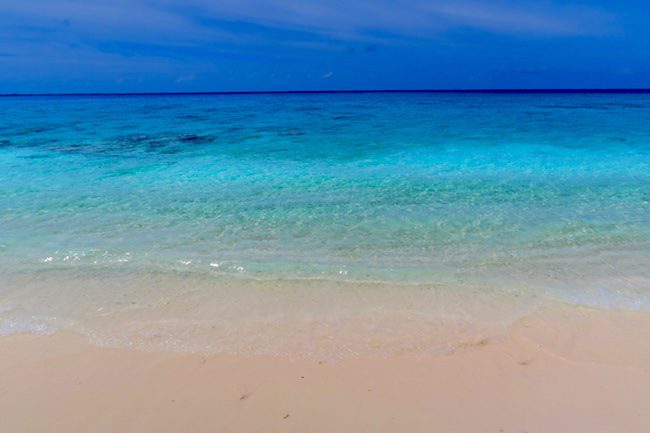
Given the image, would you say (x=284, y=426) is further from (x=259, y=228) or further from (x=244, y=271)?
(x=259, y=228)

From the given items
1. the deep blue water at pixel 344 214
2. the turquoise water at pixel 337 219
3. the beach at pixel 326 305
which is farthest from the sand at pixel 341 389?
the deep blue water at pixel 344 214

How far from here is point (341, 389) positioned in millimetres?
3568

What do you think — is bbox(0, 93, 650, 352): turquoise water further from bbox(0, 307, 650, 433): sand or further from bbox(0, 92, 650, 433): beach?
bbox(0, 307, 650, 433): sand

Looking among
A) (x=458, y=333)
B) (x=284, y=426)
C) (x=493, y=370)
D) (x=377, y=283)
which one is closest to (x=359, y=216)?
(x=377, y=283)

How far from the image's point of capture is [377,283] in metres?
5.42

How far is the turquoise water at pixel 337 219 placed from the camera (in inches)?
222

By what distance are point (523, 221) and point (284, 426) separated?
5.89m

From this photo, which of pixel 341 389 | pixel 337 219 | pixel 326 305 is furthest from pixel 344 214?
pixel 341 389

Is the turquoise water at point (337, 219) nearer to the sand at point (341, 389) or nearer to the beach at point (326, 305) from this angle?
the beach at point (326, 305)

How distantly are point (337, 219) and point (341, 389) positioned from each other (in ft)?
14.4

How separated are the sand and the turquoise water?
1.00 meters

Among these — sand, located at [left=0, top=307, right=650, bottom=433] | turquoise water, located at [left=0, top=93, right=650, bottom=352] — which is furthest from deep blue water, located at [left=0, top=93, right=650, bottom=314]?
sand, located at [left=0, top=307, right=650, bottom=433]

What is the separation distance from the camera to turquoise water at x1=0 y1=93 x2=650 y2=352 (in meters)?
5.64

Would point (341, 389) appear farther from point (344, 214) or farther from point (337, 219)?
point (344, 214)
